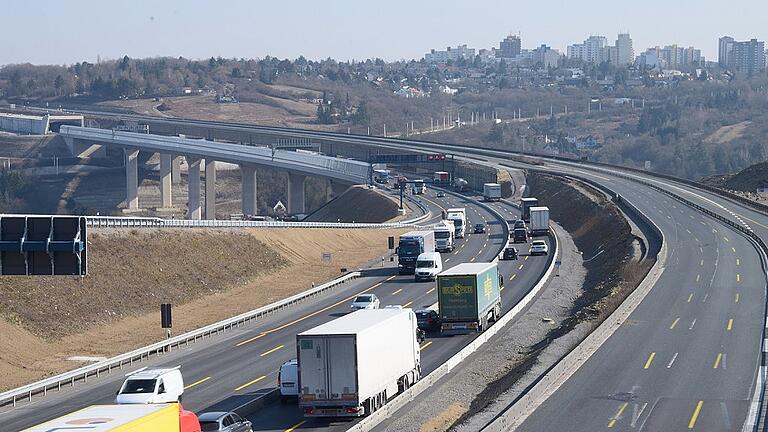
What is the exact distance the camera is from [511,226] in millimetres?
107812

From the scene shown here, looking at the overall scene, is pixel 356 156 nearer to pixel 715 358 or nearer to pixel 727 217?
pixel 727 217

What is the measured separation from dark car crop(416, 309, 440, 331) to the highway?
2.86 ft

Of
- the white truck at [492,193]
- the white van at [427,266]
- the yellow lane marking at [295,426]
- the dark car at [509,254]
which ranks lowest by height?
the white truck at [492,193]

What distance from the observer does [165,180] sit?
18325 cm

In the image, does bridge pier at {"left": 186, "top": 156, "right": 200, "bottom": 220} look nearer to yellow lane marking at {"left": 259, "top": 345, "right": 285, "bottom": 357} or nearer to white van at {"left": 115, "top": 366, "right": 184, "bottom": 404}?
yellow lane marking at {"left": 259, "top": 345, "right": 285, "bottom": 357}

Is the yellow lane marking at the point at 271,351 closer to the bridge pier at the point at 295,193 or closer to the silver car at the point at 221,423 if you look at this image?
the silver car at the point at 221,423

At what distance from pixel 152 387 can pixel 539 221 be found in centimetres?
6615

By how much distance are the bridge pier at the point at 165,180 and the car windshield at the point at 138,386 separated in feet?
498

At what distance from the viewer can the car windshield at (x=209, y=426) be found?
28.3 m

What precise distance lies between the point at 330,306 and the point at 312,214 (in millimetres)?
83067

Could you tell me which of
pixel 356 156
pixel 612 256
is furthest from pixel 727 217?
pixel 356 156

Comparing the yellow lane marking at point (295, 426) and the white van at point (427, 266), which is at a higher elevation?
the yellow lane marking at point (295, 426)

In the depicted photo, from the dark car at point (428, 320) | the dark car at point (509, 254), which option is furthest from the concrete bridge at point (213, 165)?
the dark car at point (428, 320)

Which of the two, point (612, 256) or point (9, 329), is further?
point (612, 256)
